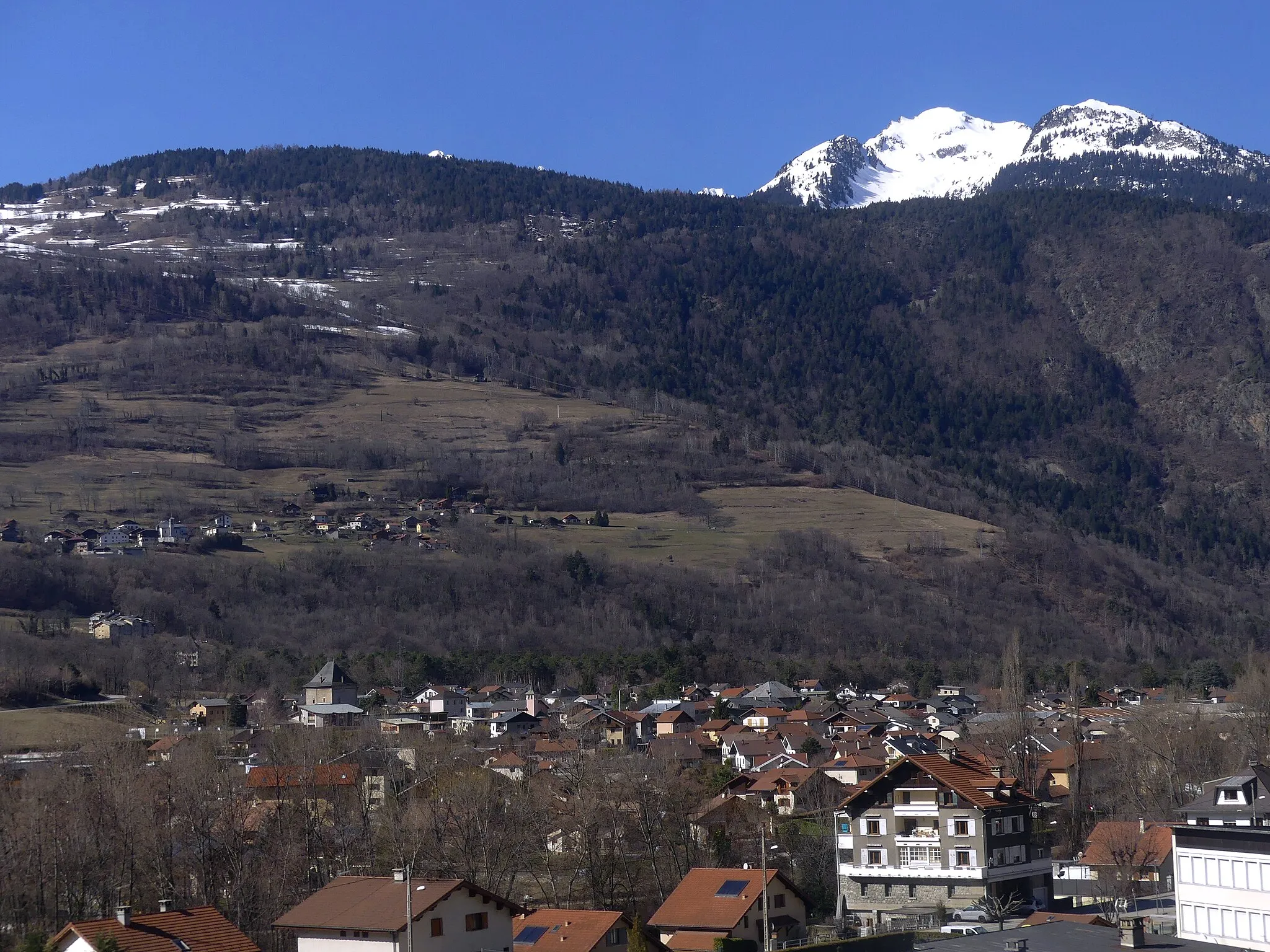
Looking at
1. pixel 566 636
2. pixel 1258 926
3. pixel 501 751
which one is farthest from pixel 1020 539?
pixel 1258 926

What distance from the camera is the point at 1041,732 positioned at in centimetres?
8675

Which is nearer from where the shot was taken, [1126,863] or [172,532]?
[1126,863]

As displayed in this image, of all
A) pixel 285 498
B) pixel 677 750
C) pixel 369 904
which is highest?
pixel 369 904

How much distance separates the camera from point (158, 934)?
33.2 meters

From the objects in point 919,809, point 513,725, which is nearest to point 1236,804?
point 919,809

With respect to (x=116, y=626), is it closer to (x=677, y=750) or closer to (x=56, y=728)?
(x=56, y=728)

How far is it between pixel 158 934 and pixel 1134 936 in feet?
65.4

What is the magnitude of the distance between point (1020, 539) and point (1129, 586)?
12.6m

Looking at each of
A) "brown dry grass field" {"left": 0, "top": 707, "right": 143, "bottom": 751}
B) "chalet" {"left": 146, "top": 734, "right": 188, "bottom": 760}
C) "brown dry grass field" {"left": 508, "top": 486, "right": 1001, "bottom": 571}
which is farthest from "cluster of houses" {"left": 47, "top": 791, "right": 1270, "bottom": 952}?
"brown dry grass field" {"left": 508, "top": 486, "right": 1001, "bottom": 571}

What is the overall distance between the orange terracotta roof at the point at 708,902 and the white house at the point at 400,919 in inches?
237

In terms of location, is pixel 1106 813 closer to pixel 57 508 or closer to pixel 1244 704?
pixel 1244 704

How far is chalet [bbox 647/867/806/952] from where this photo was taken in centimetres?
4194

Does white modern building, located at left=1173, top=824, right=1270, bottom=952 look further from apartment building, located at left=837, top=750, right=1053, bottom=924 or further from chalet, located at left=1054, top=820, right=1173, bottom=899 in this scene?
apartment building, located at left=837, top=750, right=1053, bottom=924

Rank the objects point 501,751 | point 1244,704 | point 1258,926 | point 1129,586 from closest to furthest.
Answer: point 1258,926
point 501,751
point 1244,704
point 1129,586
